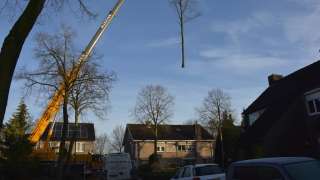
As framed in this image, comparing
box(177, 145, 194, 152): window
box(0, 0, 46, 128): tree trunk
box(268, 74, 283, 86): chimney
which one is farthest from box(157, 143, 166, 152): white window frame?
box(0, 0, 46, 128): tree trunk

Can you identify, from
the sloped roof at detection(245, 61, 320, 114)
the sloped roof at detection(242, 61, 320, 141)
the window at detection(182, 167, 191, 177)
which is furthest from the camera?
the sloped roof at detection(245, 61, 320, 114)

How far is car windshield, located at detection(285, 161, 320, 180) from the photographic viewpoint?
9867 mm

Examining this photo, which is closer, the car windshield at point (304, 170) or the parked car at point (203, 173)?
the car windshield at point (304, 170)

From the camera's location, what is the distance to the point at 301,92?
36.1 metres

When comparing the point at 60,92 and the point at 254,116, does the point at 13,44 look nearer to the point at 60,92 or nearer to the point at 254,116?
the point at 60,92

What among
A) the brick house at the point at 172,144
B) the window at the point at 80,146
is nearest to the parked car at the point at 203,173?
the brick house at the point at 172,144

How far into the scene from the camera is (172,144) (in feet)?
248

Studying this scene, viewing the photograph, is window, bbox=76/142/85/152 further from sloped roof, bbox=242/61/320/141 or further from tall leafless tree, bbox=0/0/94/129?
tall leafless tree, bbox=0/0/94/129

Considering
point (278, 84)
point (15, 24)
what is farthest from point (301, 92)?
point (15, 24)

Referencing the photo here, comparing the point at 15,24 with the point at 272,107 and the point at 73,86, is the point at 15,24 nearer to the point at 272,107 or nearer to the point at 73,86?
the point at 73,86

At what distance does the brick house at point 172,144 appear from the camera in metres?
74.2

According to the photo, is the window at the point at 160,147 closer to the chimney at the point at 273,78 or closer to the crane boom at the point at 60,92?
the chimney at the point at 273,78

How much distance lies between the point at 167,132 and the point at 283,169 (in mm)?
67976

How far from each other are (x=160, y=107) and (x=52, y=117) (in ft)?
121
